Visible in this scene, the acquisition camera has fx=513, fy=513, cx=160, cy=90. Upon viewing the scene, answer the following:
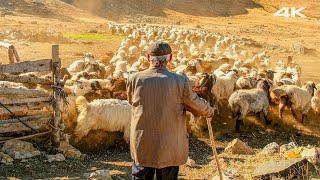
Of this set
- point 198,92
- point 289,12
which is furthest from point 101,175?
point 289,12

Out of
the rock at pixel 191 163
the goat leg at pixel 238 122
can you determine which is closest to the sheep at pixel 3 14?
the goat leg at pixel 238 122

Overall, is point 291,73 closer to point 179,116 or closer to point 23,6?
point 179,116

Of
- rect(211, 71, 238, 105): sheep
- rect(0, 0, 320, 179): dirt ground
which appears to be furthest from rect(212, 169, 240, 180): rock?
rect(211, 71, 238, 105): sheep

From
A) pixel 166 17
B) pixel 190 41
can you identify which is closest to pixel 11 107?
pixel 190 41

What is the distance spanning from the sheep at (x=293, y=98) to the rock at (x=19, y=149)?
673 centimetres

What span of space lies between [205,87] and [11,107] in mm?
5323

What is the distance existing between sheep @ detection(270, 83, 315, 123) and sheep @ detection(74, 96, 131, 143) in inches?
188

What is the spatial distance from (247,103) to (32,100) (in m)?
5.30

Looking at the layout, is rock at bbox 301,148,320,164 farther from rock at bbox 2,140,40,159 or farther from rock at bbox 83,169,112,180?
rock at bbox 2,140,40,159

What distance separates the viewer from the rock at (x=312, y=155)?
8.75 m

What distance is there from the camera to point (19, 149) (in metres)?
9.15

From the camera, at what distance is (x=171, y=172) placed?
5262mm

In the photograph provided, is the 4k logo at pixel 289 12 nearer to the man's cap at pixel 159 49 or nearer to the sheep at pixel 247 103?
the sheep at pixel 247 103

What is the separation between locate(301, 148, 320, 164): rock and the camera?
8750 millimetres
